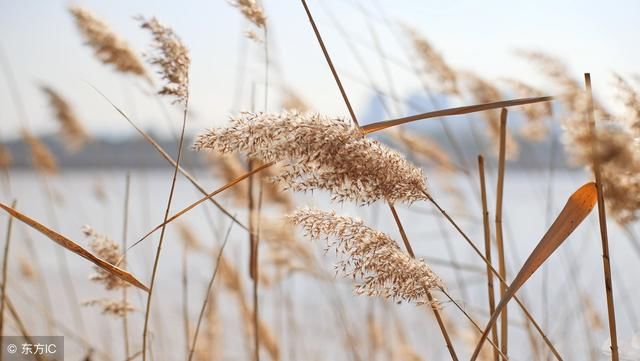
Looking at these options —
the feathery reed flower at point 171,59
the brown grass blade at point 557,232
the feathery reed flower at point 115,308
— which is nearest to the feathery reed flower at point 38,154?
the feathery reed flower at point 115,308

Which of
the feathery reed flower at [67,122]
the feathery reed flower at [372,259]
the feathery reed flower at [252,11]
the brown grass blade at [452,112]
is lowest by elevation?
the feathery reed flower at [372,259]

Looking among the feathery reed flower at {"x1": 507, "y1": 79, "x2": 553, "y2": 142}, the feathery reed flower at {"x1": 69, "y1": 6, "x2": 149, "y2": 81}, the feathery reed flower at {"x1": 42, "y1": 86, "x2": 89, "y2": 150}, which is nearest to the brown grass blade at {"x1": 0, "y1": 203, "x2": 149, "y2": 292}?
the feathery reed flower at {"x1": 69, "y1": 6, "x2": 149, "y2": 81}

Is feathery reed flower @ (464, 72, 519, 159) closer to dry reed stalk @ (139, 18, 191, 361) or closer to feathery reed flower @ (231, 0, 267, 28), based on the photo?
feathery reed flower @ (231, 0, 267, 28)

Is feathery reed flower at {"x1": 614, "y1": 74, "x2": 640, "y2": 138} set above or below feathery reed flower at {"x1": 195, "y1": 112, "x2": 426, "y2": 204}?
above

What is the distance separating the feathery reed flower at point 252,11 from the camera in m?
0.84

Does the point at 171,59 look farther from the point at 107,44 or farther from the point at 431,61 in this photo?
the point at 431,61

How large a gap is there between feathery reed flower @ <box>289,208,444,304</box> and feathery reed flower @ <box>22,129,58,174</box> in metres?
1.74

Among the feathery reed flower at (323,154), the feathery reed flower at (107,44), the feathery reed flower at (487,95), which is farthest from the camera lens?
the feathery reed flower at (487,95)

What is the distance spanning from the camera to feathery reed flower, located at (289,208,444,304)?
0.56 metres

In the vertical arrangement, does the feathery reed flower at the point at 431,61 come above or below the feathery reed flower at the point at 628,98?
above

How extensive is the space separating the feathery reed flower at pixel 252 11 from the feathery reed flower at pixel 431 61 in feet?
2.15

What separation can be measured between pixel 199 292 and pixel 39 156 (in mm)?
2645

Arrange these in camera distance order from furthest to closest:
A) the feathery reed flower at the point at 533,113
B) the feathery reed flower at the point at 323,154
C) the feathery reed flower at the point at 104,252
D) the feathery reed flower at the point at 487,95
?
1. the feathery reed flower at the point at 487,95
2. the feathery reed flower at the point at 533,113
3. the feathery reed flower at the point at 104,252
4. the feathery reed flower at the point at 323,154

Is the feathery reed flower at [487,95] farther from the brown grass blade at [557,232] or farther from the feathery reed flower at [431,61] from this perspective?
the brown grass blade at [557,232]
